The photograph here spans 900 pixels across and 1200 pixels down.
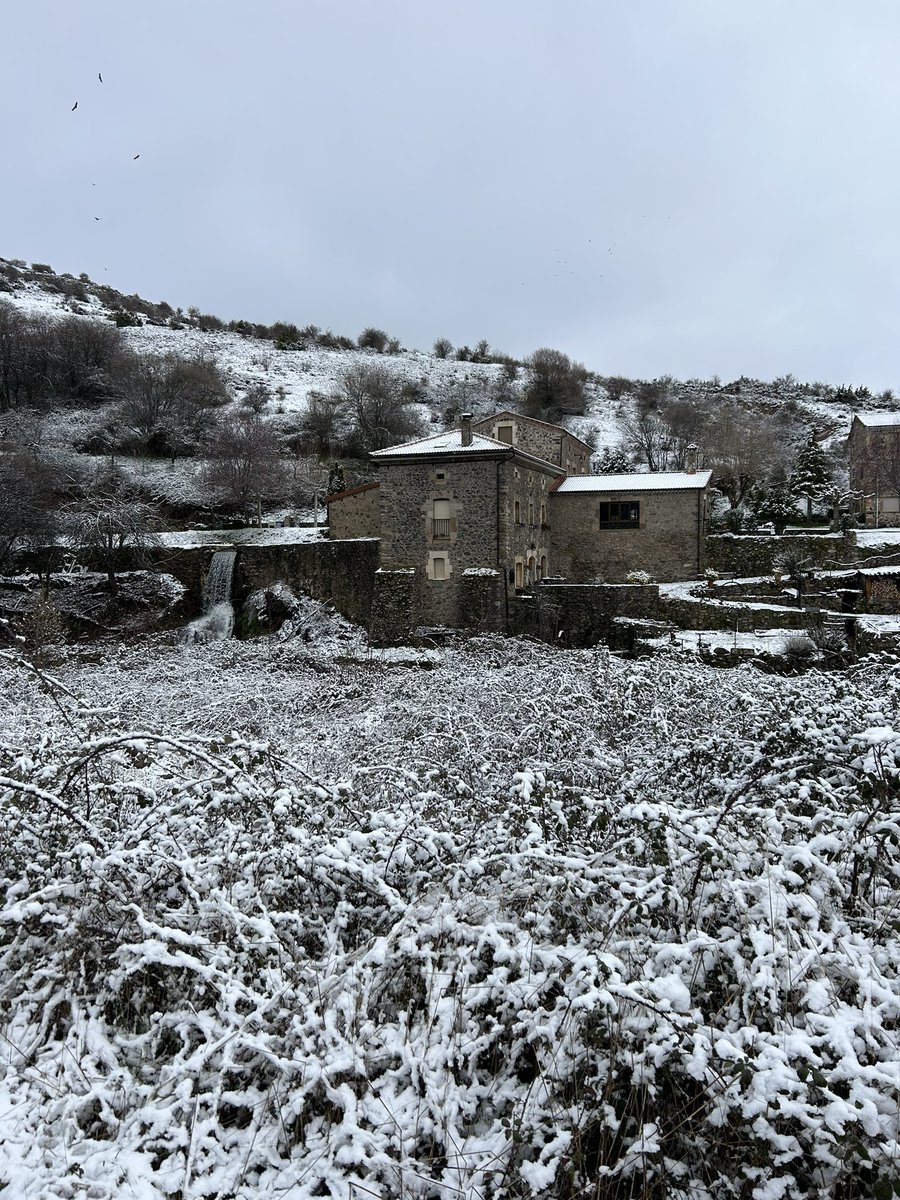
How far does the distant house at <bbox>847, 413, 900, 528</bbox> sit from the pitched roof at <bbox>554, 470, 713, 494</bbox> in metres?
9.67

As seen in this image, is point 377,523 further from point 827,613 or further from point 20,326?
point 20,326

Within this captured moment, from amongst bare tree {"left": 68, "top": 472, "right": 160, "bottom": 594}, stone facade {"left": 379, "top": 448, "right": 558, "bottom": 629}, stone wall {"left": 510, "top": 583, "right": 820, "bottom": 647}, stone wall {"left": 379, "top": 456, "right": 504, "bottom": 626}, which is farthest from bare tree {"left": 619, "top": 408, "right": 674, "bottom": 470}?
bare tree {"left": 68, "top": 472, "right": 160, "bottom": 594}

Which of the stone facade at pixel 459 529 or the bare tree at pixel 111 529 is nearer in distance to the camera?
the stone facade at pixel 459 529

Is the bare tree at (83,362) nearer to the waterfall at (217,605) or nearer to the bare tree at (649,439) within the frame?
the waterfall at (217,605)

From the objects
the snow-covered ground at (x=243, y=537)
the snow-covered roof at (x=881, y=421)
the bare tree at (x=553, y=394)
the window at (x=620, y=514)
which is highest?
the bare tree at (x=553, y=394)

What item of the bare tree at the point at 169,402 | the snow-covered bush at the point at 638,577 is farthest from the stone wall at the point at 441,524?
the bare tree at the point at 169,402

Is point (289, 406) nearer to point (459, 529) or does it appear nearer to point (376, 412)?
point (376, 412)

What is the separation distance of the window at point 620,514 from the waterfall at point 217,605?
47.6ft

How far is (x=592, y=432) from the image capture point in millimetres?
47938

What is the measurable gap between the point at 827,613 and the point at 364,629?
45.8ft

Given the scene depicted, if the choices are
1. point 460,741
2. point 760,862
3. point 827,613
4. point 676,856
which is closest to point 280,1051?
point 676,856

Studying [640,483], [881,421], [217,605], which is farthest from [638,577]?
[881,421]

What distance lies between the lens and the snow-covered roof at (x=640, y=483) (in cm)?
2564

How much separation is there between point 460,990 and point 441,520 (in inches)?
841
